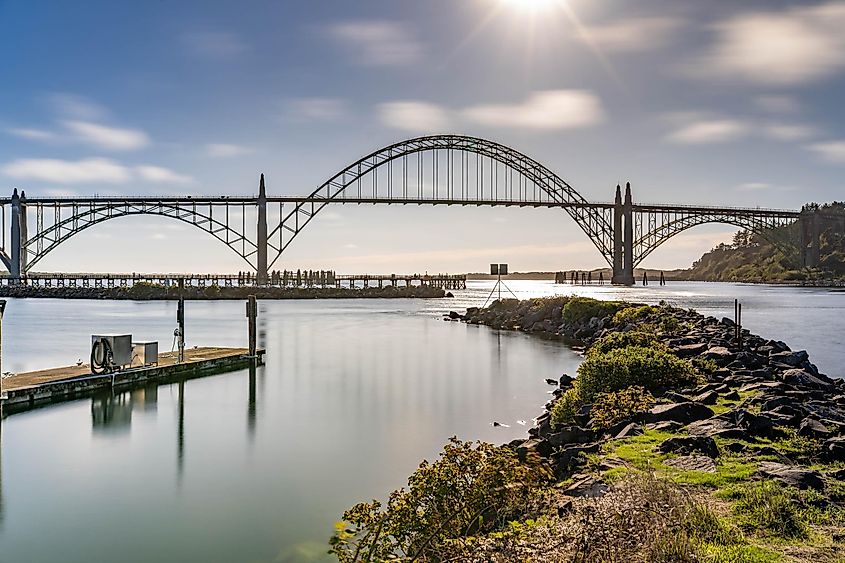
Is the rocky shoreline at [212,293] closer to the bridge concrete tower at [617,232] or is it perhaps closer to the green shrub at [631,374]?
the bridge concrete tower at [617,232]

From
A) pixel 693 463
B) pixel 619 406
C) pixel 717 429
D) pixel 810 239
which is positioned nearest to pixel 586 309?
pixel 619 406

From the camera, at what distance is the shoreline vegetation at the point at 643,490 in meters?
6.61

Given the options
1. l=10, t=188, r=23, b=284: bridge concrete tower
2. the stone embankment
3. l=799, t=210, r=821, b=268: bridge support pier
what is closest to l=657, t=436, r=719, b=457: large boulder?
the stone embankment

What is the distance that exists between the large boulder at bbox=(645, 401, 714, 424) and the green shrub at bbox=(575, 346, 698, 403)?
2842 mm

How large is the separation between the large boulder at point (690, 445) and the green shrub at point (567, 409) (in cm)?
418

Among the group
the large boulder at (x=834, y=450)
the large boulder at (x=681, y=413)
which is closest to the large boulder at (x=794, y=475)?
the large boulder at (x=834, y=450)

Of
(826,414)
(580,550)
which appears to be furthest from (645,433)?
(580,550)

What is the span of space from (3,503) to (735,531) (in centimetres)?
1105

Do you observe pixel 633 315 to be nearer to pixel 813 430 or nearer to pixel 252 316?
pixel 252 316

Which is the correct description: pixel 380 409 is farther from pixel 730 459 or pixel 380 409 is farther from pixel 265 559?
pixel 730 459

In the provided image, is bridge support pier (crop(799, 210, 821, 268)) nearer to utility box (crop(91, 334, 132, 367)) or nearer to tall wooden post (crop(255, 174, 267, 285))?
tall wooden post (crop(255, 174, 267, 285))

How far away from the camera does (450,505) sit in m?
7.89

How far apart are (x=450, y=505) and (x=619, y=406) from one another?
614 centimetres

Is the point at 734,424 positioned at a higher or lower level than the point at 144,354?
higher
